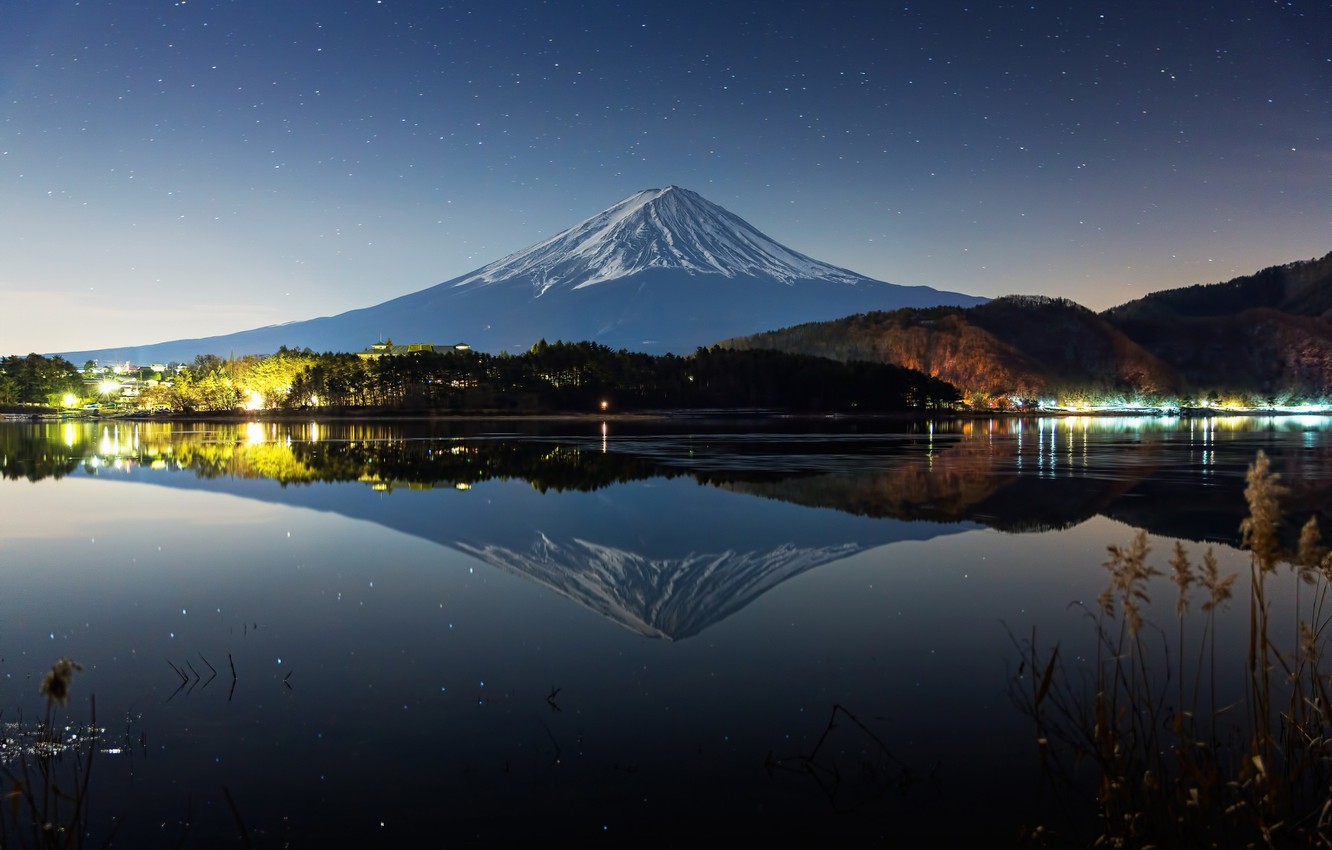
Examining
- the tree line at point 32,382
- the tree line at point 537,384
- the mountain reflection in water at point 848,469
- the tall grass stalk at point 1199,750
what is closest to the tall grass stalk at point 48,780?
the tall grass stalk at point 1199,750

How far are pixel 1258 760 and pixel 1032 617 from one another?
7.71 metres

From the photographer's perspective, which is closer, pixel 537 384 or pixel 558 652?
pixel 558 652

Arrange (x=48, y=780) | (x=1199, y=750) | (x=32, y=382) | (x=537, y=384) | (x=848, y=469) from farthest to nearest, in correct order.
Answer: (x=32, y=382), (x=537, y=384), (x=848, y=469), (x=1199, y=750), (x=48, y=780)

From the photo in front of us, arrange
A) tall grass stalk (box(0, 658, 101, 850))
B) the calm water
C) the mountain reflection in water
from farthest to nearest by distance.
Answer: the mountain reflection in water < the calm water < tall grass stalk (box(0, 658, 101, 850))

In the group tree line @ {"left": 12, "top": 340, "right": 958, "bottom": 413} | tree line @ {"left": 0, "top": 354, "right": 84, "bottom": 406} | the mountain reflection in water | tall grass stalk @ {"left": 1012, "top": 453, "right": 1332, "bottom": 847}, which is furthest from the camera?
tree line @ {"left": 0, "top": 354, "right": 84, "bottom": 406}

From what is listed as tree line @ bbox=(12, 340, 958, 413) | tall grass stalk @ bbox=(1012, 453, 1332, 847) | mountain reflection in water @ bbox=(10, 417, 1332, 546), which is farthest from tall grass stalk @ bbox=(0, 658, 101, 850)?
tree line @ bbox=(12, 340, 958, 413)

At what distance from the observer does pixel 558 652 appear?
1159 cm

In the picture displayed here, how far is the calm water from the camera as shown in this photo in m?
7.34

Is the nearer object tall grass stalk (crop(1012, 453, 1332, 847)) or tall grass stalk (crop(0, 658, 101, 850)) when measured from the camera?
tall grass stalk (crop(1012, 453, 1332, 847))

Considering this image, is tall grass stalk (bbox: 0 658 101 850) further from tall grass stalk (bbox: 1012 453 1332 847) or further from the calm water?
tall grass stalk (bbox: 1012 453 1332 847)

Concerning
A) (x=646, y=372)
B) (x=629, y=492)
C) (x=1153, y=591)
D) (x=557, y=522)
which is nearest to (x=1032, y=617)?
(x=1153, y=591)

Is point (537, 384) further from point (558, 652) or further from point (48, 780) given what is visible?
point (48, 780)

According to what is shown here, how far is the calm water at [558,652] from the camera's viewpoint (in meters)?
7.34

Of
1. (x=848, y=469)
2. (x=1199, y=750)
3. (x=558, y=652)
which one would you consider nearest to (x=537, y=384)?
(x=848, y=469)
